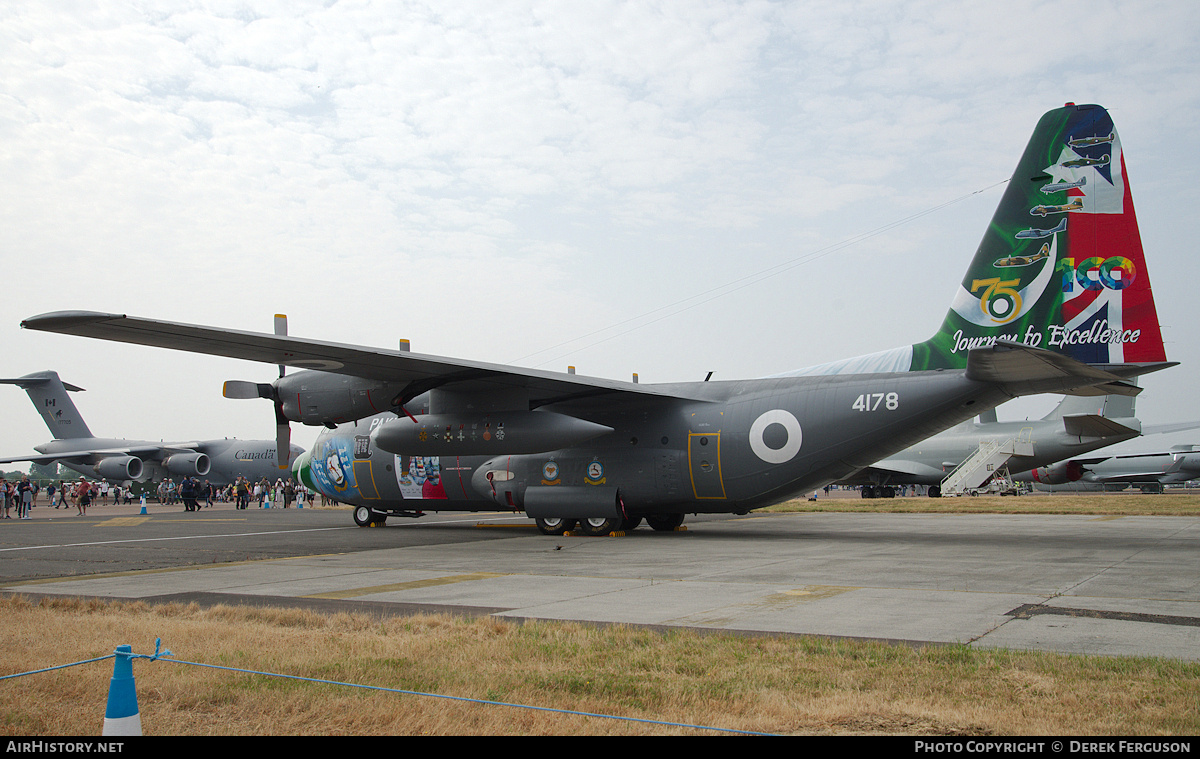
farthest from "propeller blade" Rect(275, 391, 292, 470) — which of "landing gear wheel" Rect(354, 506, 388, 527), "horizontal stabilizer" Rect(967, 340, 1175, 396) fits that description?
"horizontal stabilizer" Rect(967, 340, 1175, 396)

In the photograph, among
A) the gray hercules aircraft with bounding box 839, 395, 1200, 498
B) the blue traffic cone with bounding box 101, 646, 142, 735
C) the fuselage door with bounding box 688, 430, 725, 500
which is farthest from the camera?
the gray hercules aircraft with bounding box 839, 395, 1200, 498

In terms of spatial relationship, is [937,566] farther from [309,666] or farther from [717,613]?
[309,666]

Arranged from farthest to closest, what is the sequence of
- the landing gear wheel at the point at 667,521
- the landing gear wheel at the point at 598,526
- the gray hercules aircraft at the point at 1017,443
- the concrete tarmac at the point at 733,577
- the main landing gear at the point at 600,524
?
the gray hercules aircraft at the point at 1017,443, the landing gear wheel at the point at 667,521, the main landing gear at the point at 600,524, the landing gear wheel at the point at 598,526, the concrete tarmac at the point at 733,577

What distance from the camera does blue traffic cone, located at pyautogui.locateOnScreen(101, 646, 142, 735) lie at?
10.5 ft

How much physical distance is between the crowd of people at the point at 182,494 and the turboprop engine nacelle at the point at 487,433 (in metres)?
9.10

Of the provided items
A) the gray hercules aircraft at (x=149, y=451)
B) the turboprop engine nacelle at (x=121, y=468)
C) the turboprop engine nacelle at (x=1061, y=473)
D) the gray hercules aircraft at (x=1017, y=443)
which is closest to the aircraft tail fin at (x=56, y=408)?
the gray hercules aircraft at (x=149, y=451)

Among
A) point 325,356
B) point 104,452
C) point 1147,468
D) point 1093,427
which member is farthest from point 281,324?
point 1147,468

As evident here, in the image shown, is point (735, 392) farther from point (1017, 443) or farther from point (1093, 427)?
point (1017, 443)

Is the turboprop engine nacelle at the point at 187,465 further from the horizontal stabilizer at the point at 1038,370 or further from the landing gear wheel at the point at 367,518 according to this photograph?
the horizontal stabilizer at the point at 1038,370

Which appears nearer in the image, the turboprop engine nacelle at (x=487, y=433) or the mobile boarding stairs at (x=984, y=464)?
the turboprop engine nacelle at (x=487, y=433)

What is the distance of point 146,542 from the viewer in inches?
642

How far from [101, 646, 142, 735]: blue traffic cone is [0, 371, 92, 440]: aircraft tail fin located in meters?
57.4

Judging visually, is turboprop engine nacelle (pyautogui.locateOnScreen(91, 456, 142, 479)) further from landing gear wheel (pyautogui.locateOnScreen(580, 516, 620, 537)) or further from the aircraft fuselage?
landing gear wheel (pyautogui.locateOnScreen(580, 516, 620, 537))

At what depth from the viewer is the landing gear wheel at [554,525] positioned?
703 inches
